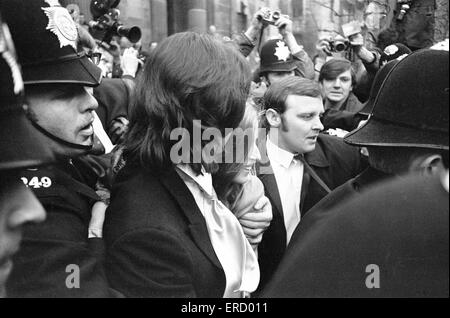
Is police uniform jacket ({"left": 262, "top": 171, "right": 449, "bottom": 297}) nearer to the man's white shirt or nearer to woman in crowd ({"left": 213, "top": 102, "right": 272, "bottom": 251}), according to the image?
woman in crowd ({"left": 213, "top": 102, "right": 272, "bottom": 251})

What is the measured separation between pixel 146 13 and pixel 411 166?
1.76 m

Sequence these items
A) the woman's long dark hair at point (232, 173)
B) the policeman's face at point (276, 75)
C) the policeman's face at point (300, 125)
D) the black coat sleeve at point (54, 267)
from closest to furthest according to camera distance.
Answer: the black coat sleeve at point (54, 267) → the woman's long dark hair at point (232, 173) → the policeman's face at point (300, 125) → the policeman's face at point (276, 75)

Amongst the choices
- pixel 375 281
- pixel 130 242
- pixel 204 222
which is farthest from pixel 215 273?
pixel 375 281

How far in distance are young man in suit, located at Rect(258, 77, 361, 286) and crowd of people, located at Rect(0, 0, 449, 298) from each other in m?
0.24

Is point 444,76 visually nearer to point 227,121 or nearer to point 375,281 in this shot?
point 375,281

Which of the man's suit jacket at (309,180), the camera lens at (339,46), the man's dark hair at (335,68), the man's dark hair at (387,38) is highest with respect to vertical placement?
the man's dark hair at (387,38)

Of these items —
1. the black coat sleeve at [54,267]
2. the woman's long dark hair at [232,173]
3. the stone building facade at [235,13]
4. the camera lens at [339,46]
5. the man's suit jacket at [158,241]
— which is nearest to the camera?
the black coat sleeve at [54,267]

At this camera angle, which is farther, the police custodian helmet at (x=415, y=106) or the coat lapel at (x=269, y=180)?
the coat lapel at (x=269, y=180)

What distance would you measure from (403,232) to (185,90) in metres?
0.76

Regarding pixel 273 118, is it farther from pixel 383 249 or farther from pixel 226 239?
pixel 383 249

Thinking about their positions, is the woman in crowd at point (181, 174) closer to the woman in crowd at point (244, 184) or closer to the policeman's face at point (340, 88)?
the woman in crowd at point (244, 184)

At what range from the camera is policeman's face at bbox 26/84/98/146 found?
1438 mm

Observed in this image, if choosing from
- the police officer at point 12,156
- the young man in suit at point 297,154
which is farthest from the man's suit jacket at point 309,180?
the police officer at point 12,156

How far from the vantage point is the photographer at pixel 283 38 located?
102 inches
